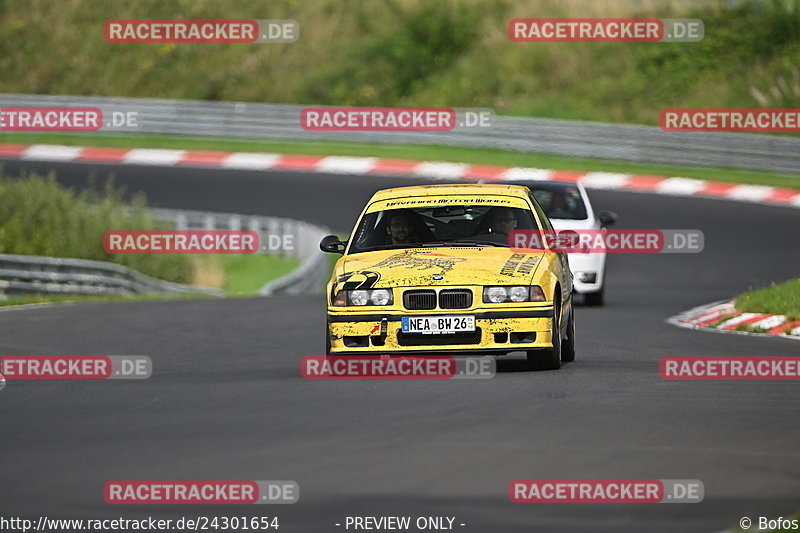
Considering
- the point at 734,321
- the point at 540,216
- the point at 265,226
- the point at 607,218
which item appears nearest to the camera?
the point at 540,216

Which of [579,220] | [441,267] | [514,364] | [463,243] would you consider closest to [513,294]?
[441,267]

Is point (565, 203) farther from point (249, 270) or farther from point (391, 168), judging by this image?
point (391, 168)

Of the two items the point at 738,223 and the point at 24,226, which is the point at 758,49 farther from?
the point at 24,226

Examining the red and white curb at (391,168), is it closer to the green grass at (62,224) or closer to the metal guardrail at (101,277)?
the metal guardrail at (101,277)

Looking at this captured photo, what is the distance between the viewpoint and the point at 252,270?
34.0 meters

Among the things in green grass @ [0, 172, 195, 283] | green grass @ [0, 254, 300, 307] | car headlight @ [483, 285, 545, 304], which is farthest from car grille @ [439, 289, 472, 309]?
green grass @ [0, 254, 300, 307]

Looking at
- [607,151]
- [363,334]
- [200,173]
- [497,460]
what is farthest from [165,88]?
[497,460]

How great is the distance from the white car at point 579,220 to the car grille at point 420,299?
341 inches

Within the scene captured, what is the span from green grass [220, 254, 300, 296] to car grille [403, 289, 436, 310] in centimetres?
1946

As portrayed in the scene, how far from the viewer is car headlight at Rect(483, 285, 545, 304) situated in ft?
39.4

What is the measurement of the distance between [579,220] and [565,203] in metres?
0.40

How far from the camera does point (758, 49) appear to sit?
43906 millimetres

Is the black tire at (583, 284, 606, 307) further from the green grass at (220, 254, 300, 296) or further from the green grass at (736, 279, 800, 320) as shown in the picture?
the green grass at (220, 254, 300, 296)

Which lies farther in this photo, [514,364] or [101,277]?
[101,277]
